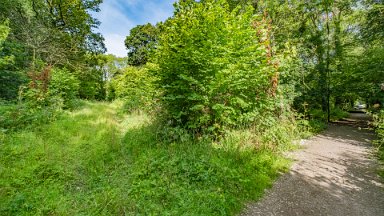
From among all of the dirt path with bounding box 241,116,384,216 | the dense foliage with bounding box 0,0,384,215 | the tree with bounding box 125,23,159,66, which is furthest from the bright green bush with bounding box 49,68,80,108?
the tree with bounding box 125,23,159,66

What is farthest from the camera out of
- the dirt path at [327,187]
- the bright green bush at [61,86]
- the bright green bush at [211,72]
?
the bright green bush at [61,86]

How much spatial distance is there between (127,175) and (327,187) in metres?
3.97

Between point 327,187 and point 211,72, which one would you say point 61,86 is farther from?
point 327,187

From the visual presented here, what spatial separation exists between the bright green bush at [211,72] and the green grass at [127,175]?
2.65 feet

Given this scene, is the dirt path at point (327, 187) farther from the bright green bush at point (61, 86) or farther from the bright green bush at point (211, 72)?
the bright green bush at point (61, 86)

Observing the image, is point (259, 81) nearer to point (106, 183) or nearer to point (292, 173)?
point (292, 173)

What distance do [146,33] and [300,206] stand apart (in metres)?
28.1

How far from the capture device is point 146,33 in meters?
28.4

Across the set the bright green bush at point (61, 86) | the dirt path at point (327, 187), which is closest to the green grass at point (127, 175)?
the dirt path at point (327, 187)

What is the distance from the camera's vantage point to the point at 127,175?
440cm

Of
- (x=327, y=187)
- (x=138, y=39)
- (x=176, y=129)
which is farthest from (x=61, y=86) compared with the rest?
(x=138, y=39)

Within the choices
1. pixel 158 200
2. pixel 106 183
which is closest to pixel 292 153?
pixel 158 200

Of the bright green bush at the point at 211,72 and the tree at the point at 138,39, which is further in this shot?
the tree at the point at 138,39

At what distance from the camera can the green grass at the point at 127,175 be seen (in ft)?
11.2
